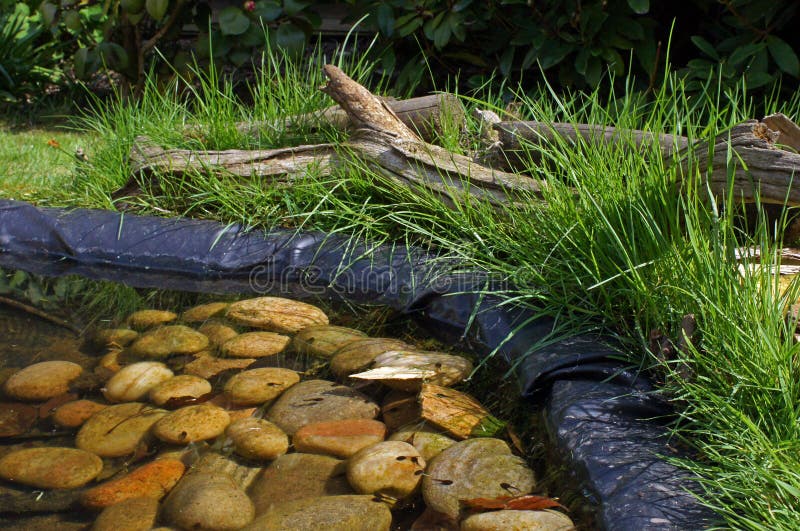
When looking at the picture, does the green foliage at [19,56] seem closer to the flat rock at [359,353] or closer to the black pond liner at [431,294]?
the black pond liner at [431,294]

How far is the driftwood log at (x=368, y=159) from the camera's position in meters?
3.12

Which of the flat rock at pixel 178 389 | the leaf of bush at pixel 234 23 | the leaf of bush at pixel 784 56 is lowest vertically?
the flat rock at pixel 178 389

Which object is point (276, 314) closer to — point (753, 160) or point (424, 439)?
point (424, 439)

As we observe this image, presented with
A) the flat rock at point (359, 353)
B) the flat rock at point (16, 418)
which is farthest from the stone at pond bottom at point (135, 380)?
the flat rock at point (359, 353)

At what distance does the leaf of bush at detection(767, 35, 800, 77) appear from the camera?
13.6 feet

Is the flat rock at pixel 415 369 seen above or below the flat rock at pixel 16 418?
above

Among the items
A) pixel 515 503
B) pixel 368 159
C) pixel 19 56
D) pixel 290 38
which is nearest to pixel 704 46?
pixel 368 159

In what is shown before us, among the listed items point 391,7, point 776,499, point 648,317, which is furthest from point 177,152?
point 776,499

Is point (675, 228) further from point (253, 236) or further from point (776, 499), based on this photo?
point (253, 236)

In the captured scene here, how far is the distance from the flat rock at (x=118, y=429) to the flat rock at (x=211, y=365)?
0.86 feet

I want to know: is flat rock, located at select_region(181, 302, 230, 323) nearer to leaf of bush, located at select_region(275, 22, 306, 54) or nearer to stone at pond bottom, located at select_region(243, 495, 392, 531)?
stone at pond bottom, located at select_region(243, 495, 392, 531)

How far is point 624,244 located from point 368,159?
137 cm

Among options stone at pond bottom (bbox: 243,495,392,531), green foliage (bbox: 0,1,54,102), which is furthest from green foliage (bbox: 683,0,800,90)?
green foliage (bbox: 0,1,54,102)

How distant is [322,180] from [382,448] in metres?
1.75
